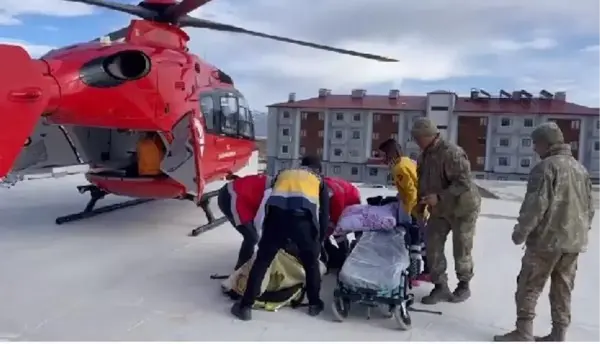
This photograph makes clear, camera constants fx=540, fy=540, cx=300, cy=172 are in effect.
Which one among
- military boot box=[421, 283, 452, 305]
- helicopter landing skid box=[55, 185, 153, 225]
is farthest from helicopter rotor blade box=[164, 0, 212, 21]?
military boot box=[421, 283, 452, 305]

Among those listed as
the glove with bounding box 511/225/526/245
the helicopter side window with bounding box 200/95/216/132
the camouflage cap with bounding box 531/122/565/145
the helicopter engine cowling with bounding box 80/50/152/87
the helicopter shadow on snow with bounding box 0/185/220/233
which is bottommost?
the helicopter shadow on snow with bounding box 0/185/220/233

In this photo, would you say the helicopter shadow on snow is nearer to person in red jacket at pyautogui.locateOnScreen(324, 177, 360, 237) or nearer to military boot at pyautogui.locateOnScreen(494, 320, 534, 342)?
person in red jacket at pyautogui.locateOnScreen(324, 177, 360, 237)

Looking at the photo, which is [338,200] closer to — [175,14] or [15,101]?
[15,101]

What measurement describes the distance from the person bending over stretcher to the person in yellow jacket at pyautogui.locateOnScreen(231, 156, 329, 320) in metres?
0.75

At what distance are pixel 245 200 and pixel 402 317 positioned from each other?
143 centimetres

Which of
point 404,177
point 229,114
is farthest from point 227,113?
point 404,177

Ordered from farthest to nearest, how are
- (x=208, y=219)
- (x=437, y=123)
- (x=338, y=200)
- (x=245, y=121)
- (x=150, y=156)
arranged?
(x=437, y=123)
(x=245, y=121)
(x=208, y=219)
(x=150, y=156)
(x=338, y=200)

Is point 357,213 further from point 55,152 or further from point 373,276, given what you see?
point 55,152

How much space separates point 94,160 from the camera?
693cm

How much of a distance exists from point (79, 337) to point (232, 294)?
3.65 ft

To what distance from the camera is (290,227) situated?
3.49 metres

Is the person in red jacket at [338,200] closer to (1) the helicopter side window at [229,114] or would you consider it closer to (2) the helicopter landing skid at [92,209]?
(1) the helicopter side window at [229,114]

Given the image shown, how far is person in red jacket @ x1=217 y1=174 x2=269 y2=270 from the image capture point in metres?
4.05

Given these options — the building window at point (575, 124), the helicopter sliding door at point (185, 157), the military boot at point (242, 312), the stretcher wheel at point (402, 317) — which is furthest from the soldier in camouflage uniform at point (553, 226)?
the building window at point (575, 124)
